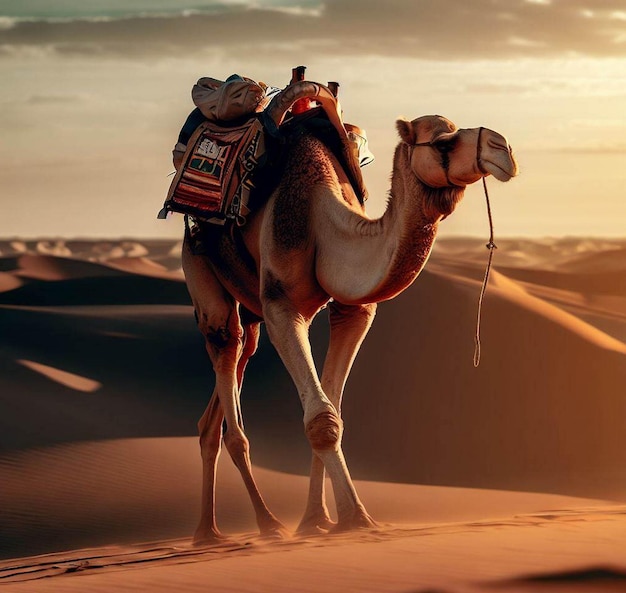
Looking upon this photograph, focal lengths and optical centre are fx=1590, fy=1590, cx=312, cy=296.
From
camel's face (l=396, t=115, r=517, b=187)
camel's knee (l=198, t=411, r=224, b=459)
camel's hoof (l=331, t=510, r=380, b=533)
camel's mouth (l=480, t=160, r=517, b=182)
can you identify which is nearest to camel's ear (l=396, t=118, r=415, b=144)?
camel's face (l=396, t=115, r=517, b=187)

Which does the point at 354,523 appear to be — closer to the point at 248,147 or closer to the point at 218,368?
the point at 218,368

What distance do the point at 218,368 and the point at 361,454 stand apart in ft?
21.2

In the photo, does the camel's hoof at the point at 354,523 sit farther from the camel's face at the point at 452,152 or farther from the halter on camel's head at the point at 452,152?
the camel's face at the point at 452,152

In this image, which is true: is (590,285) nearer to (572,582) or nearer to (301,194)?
(301,194)

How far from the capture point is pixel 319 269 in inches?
377

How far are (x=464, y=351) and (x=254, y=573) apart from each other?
12.8m

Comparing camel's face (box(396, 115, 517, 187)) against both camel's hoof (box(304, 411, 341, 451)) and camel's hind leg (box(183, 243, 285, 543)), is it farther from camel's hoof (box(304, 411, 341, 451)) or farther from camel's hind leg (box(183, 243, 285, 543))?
camel's hind leg (box(183, 243, 285, 543))

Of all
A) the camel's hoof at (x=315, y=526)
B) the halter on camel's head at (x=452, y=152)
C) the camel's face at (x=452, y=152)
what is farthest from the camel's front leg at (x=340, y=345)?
the camel's face at (x=452, y=152)

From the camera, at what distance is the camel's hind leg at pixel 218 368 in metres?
10.7

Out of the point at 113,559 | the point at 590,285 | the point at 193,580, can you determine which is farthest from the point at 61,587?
the point at 590,285

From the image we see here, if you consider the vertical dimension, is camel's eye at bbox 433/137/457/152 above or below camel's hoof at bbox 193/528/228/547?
above

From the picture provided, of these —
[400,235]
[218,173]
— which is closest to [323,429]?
[400,235]

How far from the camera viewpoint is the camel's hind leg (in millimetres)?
10688

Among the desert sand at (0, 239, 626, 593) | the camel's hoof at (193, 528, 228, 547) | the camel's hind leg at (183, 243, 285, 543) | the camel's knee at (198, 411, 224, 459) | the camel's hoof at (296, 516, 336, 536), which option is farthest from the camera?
the camel's knee at (198, 411, 224, 459)
